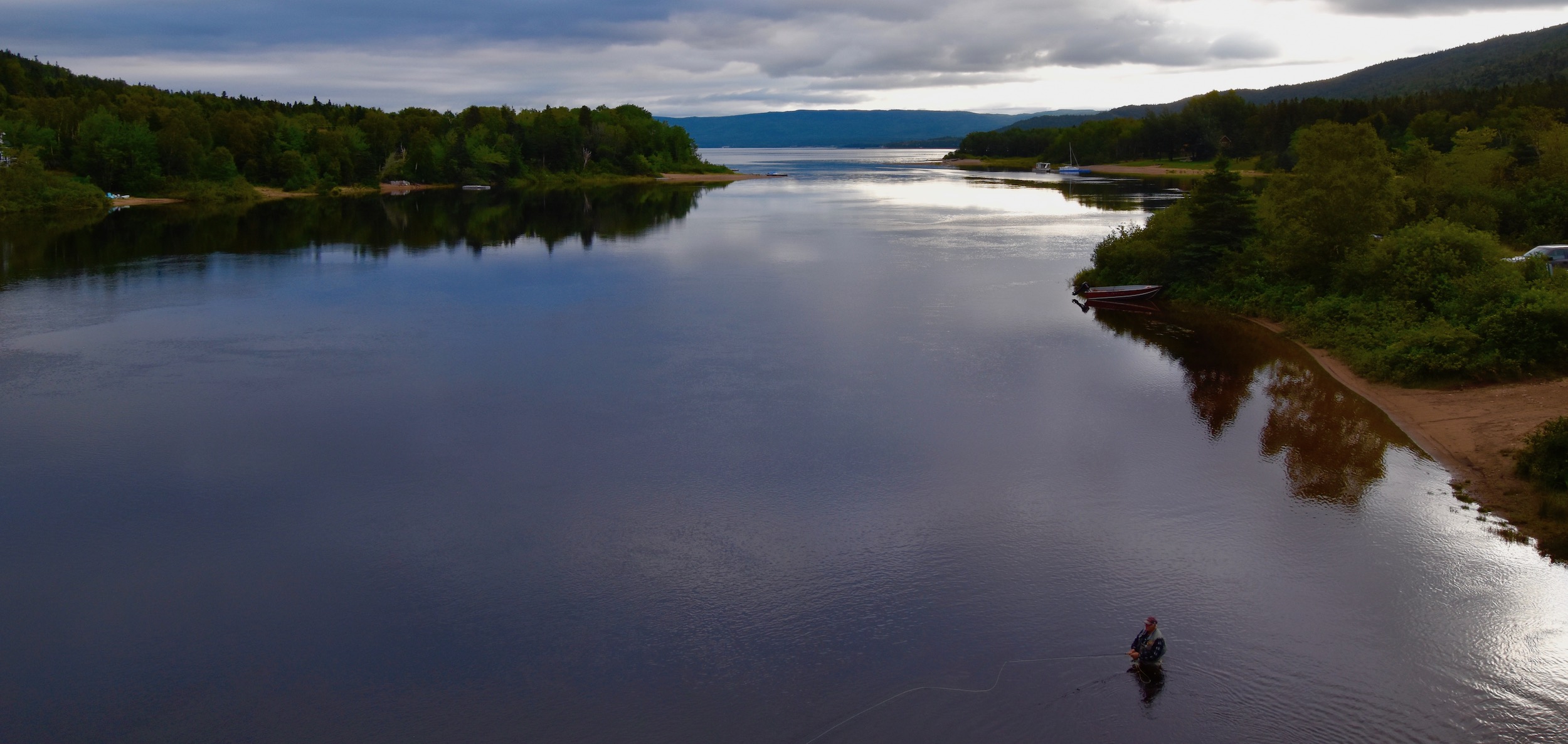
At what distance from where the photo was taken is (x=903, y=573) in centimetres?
1538

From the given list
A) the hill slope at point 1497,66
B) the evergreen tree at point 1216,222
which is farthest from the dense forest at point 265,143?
the hill slope at point 1497,66

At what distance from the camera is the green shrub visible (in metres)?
17.7

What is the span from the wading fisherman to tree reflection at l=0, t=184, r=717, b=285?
44.8m

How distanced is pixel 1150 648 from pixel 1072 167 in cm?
14064

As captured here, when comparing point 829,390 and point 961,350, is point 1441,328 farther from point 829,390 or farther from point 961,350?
point 829,390

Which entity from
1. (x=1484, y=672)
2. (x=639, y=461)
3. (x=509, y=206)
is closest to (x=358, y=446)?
(x=639, y=461)

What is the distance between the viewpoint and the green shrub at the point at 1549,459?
17672 mm

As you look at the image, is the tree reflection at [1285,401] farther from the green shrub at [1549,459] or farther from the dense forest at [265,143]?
the dense forest at [265,143]

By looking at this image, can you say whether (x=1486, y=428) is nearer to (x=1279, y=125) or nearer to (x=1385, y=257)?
(x=1385, y=257)

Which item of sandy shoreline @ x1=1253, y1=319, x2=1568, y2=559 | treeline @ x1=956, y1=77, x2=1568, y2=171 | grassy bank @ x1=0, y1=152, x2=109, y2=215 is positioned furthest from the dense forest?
sandy shoreline @ x1=1253, y1=319, x2=1568, y2=559

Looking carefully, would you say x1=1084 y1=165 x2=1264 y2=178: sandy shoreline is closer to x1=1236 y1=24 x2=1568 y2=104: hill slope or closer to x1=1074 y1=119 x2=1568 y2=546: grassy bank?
x1=1236 y1=24 x2=1568 y2=104: hill slope

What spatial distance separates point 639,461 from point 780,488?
3.13 m

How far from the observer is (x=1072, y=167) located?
14475cm

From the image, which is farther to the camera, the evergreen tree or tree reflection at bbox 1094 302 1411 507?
the evergreen tree
